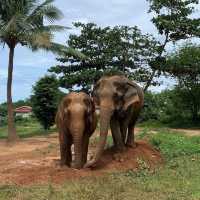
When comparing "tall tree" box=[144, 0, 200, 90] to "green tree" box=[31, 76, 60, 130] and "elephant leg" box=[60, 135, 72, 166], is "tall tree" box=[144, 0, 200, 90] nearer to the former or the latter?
"green tree" box=[31, 76, 60, 130]

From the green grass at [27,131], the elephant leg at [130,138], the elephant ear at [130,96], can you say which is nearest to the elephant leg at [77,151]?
the elephant ear at [130,96]

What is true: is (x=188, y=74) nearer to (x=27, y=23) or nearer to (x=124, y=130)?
(x=27, y=23)

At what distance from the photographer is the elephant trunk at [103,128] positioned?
500 inches

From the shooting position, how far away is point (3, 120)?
61781mm

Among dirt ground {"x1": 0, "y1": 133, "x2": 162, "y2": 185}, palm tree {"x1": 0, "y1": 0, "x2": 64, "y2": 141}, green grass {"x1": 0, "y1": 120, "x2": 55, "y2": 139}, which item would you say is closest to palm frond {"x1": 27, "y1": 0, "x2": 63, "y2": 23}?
palm tree {"x1": 0, "y1": 0, "x2": 64, "y2": 141}

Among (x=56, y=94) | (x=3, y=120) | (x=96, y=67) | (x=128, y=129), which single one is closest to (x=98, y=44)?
(x=96, y=67)

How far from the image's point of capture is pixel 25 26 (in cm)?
2784

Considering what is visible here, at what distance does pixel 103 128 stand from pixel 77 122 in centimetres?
65

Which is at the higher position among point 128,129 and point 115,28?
point 115,28

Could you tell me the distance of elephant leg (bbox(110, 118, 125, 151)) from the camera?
13.7 meters

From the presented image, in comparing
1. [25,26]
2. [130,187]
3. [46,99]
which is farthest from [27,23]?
[130,187]

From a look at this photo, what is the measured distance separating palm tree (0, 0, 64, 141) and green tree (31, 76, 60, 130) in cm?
714

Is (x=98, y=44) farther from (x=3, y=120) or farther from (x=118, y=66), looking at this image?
(x=3, y=120)

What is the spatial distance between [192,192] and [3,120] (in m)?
52.9
